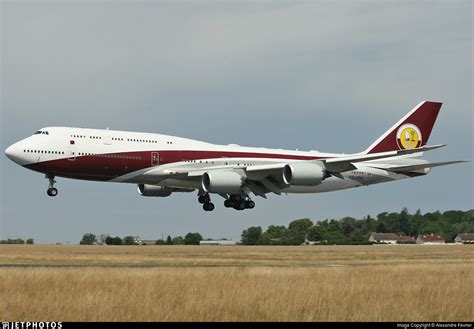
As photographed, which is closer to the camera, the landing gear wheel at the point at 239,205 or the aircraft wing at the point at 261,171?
the aircraft wing at the point at 261,171

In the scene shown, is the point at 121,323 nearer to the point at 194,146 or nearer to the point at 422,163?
the point at 194,146

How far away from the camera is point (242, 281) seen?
1094 inches

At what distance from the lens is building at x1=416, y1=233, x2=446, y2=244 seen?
124944 mm

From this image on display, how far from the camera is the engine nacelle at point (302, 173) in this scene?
56.0 metres

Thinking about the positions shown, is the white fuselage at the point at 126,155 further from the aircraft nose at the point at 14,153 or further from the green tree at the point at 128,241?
the green tree at the point at 128,241

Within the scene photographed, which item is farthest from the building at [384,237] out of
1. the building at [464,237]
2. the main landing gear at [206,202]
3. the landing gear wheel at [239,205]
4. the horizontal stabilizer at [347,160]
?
the horizontal stabilizer at [347,160]

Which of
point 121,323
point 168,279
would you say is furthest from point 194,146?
point 121,323

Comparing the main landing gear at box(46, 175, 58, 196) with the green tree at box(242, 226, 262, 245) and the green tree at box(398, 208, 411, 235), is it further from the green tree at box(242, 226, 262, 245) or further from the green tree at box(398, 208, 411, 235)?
the green tree at box(398, 208, 411, 235)

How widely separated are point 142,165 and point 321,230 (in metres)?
56.5

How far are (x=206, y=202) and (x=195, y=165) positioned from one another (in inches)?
236

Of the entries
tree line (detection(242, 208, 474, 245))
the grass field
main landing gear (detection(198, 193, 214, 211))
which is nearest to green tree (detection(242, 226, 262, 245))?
tree line (detection(242, 208, 474, 245))

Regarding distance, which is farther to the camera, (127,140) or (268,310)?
(127,140)
